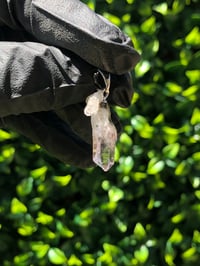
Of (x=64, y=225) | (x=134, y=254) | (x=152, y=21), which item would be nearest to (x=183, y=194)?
(x=134, y=254)

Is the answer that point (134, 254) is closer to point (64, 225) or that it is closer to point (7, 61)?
point (64, 225)

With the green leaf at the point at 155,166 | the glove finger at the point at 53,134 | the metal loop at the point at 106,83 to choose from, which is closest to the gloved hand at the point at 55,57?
the metal loop at the point at 106,83

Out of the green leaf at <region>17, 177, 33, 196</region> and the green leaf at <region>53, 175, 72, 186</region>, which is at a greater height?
the green leaf at <region>53, 175, 72, 186</region>

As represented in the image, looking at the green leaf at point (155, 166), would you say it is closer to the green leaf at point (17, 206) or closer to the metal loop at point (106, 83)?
the green leaf at point (17, 206)

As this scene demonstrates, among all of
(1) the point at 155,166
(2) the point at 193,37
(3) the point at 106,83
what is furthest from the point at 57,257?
(3) the point at 106,83

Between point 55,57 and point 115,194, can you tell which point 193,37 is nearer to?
point 115,194

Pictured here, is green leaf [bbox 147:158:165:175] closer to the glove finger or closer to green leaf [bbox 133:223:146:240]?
green leaf [bbox 133:223:146:240]

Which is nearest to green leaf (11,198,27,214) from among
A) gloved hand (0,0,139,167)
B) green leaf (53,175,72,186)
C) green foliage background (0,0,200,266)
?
green foliage background (0,0,200,266)

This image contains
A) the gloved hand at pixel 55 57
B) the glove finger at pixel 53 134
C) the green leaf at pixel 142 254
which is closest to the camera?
the gloved hand at pixel 55 57
